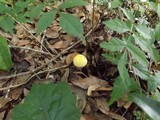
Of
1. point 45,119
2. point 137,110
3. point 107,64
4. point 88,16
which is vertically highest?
point 45,119

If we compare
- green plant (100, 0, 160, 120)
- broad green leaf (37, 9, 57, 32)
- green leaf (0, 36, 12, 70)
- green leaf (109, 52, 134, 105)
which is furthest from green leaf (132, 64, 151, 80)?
green leaf (0, 36, 12, 70)

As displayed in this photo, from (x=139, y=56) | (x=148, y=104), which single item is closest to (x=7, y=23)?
(x=139, y=56)

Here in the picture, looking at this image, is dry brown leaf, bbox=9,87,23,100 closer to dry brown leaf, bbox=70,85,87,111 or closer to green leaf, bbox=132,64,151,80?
dry brown leaf, bbox=70,85,87,111

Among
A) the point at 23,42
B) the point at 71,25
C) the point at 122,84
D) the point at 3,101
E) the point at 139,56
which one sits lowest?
the point at 3,101

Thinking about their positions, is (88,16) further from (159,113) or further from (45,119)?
(45,119)

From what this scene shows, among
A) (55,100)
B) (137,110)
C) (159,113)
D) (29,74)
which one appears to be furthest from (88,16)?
(55,100)

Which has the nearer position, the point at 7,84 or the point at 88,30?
the point at 7,84

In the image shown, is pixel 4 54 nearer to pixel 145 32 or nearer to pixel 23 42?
pixel 145 32
